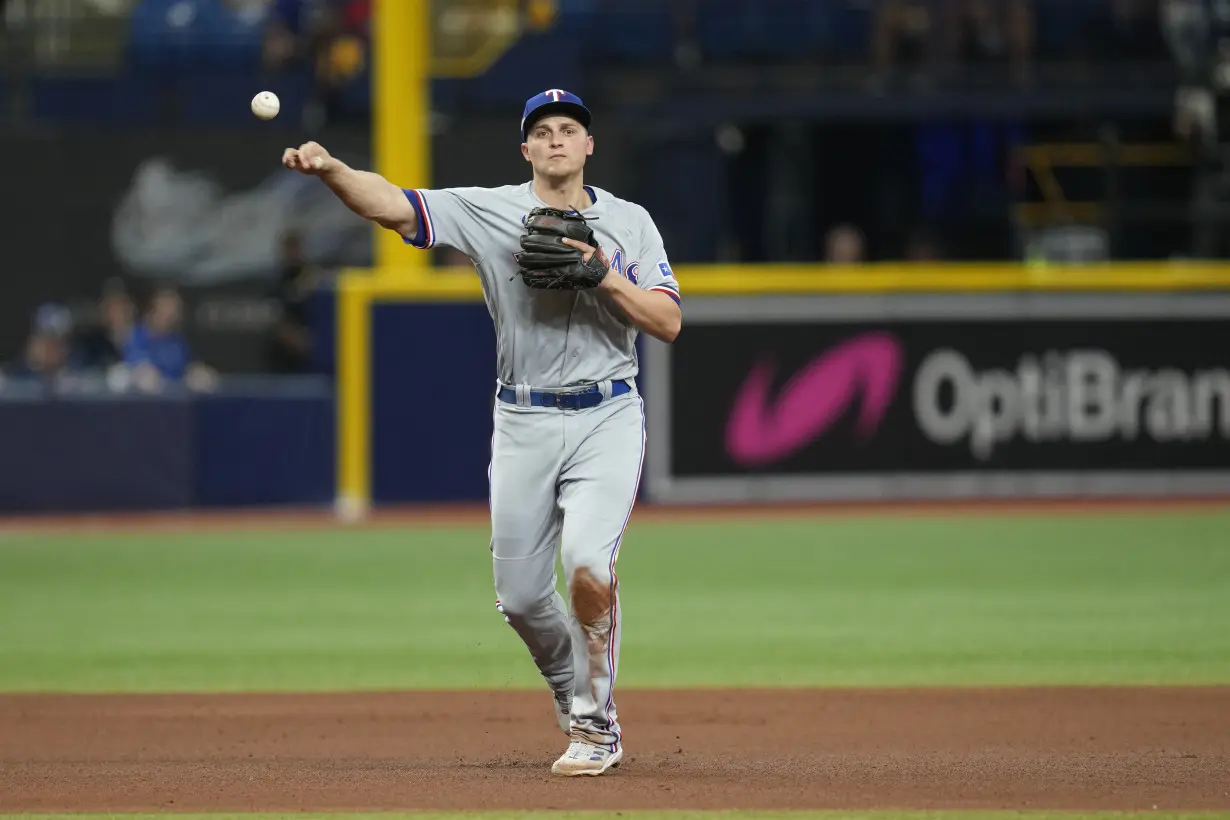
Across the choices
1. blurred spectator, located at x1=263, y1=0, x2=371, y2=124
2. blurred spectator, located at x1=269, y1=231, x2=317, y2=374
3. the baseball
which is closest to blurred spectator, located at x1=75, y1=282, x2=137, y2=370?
blurred spectator, located at x1=269, y1=231, x2=317, y2=374

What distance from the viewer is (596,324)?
5816 mm

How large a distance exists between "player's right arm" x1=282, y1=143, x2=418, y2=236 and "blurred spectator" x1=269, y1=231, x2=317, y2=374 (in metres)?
11.0

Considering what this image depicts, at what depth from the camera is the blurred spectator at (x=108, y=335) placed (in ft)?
56.4

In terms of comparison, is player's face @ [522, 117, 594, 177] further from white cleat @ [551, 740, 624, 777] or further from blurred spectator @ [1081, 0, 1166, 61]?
blurred spectator @ [1081, 0, 1166, 61]

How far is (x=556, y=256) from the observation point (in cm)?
551

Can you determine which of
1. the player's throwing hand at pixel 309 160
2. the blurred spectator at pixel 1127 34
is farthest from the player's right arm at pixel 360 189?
the blurred spectator at pixel 1127 34

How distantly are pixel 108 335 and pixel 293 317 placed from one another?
7.87 ft

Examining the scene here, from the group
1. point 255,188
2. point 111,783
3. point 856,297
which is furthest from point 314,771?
point 255,188

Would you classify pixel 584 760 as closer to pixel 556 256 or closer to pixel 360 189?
pixel 556 256

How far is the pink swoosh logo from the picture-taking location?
625 inches

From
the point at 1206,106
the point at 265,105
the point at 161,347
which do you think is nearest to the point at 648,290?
the point at 265,105

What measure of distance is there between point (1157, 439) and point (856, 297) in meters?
2.77

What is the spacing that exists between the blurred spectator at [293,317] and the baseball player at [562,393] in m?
10.9

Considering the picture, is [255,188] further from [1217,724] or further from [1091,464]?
[1217,724]
